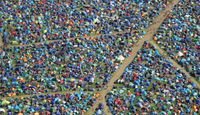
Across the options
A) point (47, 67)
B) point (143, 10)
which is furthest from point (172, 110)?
point (143, 10)

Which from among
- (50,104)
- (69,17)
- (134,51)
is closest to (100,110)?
(50,104)

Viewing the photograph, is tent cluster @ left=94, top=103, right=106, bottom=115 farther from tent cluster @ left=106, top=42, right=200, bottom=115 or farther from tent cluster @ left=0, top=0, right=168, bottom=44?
tent cluster @ left=0, top=0, right=168, bottom=44

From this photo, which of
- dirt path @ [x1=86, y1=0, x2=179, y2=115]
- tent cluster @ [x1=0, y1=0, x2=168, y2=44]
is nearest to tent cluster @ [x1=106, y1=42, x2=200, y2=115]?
dirt path @ [x1=86, y1=0, x2=179, y2=115]

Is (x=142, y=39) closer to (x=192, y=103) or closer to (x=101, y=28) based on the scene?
(x=101, y=28)

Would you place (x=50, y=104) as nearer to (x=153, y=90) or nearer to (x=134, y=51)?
(x=153, y=90)

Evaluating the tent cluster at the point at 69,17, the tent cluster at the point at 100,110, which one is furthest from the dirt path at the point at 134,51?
the tent cluster at the point at 69,17
